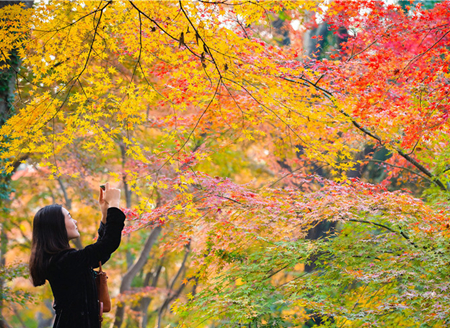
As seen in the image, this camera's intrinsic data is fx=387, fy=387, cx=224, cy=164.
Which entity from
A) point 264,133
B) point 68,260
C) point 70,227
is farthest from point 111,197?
point 264,133

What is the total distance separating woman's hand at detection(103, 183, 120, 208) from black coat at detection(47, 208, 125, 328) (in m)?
0.05

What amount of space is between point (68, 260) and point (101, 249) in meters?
0.19

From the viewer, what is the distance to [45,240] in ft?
6.81

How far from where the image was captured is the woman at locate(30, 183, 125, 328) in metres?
2.02

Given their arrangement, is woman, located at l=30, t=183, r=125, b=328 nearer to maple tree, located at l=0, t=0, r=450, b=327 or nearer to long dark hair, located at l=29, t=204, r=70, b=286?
long dark hair, located at l=29, t=204, r=70, b=286

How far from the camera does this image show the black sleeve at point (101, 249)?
2.00 m

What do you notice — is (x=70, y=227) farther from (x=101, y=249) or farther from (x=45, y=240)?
(x=101, y=249)

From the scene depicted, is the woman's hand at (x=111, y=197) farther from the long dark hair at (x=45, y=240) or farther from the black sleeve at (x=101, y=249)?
the long dark hair at (x=45, y=240)

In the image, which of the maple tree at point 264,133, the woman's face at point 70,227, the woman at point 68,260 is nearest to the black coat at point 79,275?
the woman at point 68,260

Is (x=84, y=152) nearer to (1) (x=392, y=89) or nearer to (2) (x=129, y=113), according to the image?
(2) (x=129, y=113)

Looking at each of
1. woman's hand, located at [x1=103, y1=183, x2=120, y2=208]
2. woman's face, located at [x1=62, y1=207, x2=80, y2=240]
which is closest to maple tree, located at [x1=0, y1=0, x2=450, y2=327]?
woman's hand, located at [x1=103, y1=183, x2=120, y2=208]

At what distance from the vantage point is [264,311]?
3.74 m

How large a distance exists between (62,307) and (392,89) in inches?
192

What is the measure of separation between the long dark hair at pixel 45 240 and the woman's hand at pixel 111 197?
26 centimetres
